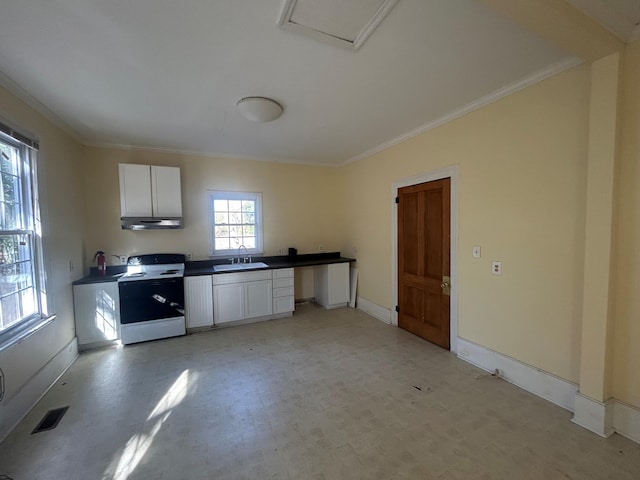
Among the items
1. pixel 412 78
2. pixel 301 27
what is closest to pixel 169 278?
pixel 301 27

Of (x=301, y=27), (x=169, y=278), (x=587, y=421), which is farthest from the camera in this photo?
(x=169, y=278)

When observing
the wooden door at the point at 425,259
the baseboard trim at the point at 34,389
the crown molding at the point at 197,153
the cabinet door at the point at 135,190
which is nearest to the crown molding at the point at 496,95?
the wooden door at the point at 425,259

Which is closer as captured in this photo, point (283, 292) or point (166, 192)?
point (166, 192)

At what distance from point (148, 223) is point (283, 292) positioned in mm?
2184

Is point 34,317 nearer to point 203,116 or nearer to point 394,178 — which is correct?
point 203,116

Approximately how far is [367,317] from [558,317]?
249 cm

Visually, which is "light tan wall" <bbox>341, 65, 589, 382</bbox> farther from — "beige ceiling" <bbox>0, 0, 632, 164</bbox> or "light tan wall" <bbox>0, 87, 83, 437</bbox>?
"light tan wall" <bbox>0, 87, 83, 437</bbox>

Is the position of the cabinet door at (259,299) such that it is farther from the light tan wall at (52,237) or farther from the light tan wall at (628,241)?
the light tan wall at (628,241)

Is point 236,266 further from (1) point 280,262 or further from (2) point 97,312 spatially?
(2) point 97,312

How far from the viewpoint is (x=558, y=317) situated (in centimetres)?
211

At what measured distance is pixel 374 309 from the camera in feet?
14.0

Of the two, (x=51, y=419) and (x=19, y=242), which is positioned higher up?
(x=19, y=242)

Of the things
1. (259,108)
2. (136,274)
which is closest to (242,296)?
(136,274)

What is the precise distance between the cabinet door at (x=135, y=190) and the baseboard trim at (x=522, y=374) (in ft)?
14.3
